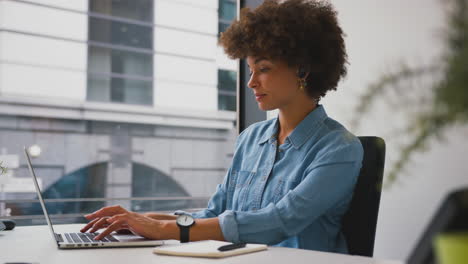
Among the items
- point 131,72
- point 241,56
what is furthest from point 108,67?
point 241,56

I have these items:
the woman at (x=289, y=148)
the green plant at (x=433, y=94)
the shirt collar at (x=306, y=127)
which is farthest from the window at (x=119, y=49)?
the green plant at (x=433, y=94)

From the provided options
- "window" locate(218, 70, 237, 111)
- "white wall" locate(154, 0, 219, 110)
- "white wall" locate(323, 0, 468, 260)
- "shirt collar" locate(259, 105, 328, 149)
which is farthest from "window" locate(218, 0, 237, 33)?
"shirt collar" locate(259, 105, 328, 149)

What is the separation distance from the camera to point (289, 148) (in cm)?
163

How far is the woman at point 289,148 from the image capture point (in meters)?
1.34

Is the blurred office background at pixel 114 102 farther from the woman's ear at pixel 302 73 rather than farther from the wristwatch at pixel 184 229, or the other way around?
Result: the wristwatch at pixel 184 229

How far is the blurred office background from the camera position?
356 cm

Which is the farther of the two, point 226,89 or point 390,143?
point 226,89

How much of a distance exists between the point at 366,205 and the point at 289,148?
317 millimetres

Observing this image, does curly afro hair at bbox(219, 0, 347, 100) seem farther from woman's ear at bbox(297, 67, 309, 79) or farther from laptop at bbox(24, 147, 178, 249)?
laptop at bbox(24, 147, 178, 249)

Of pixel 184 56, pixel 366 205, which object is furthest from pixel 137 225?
pixel 184 56

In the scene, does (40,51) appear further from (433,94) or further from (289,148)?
(433,94)

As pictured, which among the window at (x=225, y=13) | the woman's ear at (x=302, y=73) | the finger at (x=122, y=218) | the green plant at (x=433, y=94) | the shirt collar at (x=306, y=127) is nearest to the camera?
the green plant at (x=433, y=94)

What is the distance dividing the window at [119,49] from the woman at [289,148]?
2.62 meters

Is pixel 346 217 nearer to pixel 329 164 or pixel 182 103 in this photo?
pixel 329 164
